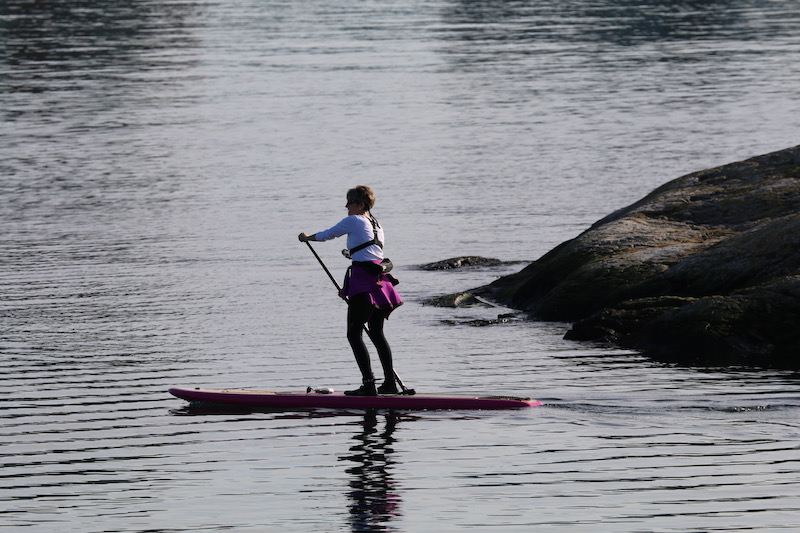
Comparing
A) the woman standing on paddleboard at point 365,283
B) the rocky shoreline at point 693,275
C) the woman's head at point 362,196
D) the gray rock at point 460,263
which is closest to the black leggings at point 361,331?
the woman standing on paddleboard at point 365,283

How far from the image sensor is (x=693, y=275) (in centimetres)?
2045

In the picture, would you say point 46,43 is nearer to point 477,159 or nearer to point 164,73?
point 164,73

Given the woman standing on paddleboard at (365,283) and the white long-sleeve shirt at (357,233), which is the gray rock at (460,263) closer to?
the woman standing on paddleboard at (365,283)

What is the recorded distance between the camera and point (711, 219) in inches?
939

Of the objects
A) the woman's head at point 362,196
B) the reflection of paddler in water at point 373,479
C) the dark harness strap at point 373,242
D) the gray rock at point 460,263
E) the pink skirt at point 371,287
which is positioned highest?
the woman's head at point 362,196

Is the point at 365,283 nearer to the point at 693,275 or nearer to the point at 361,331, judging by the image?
the point at 361,331

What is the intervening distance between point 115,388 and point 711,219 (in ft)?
37.2

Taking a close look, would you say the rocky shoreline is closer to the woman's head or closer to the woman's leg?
the woman's leg

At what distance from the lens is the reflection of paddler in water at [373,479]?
483 inches

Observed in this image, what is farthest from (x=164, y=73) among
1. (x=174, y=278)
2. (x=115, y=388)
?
(x=115, y=388)

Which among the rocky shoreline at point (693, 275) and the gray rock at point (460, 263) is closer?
the rocky shoreline at point (693, 275)

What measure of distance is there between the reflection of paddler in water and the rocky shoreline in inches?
200

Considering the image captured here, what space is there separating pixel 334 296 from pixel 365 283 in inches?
335

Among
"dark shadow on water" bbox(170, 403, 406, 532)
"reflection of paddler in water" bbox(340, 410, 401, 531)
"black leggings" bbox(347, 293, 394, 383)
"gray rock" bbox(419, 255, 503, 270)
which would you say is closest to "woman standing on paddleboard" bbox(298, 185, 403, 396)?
"black leggings" bbox(347, 293, 394, 383)
